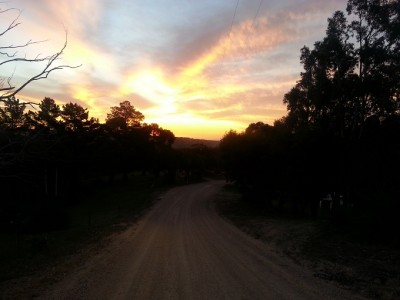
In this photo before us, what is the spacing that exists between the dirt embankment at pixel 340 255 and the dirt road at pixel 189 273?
734mm

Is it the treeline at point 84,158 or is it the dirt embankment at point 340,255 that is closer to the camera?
the dirt embankment at point 340,255

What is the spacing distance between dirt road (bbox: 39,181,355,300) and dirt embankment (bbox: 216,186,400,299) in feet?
2.41

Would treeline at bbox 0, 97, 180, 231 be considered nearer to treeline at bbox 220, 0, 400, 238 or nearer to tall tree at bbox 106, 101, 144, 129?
tall tree at bbox 106, 101, 144, 129

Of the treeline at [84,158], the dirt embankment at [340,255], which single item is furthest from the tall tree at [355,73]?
the treeline at [84,158]

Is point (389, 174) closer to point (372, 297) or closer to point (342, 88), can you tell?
point (342, 88)

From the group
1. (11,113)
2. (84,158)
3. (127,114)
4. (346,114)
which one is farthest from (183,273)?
(127,114)

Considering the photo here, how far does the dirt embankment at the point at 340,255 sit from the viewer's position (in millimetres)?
10281

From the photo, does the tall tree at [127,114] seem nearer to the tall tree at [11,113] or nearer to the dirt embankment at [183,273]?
the dirt embankment at [183,273]

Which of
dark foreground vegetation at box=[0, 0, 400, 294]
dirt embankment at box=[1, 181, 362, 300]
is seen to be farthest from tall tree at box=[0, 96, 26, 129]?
dirt embankment at box=[1, 181, 362, 300]

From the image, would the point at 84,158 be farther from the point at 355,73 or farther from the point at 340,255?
the point at 340,255

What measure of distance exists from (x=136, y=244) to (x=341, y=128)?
1951 centimetres

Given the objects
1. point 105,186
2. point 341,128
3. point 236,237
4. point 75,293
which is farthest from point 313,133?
point 105,186

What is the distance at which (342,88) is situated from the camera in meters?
29.4

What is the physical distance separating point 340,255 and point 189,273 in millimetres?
6049
